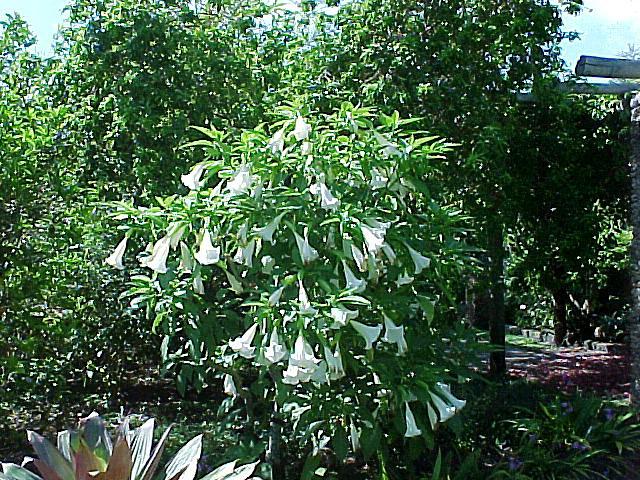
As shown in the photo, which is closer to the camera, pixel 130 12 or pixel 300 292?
pixel 300 292

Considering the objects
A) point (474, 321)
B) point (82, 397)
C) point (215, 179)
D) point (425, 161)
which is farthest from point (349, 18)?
point (474, 321)

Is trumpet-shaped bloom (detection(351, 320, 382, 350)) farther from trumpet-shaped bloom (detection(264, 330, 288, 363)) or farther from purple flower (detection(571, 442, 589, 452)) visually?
purple flower (detection(571, 442, 589, 452))

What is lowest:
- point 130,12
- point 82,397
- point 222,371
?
point 82,397

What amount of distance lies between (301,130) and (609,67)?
356 cm

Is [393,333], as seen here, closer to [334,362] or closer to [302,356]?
[334,362]

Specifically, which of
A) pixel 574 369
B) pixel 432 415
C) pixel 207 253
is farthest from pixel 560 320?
pixel 207 253

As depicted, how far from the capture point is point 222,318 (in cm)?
440

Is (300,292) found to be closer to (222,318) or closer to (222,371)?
(222,318)

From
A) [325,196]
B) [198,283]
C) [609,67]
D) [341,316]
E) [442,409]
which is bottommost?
[442,409]

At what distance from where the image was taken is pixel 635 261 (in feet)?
22.7

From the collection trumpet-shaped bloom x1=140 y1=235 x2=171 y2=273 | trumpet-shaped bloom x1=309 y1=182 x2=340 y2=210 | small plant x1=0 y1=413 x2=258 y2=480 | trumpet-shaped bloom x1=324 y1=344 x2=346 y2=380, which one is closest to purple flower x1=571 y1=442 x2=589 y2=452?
trumpet-shaped bloom x1=324 y1=344 x2=346 y2=380

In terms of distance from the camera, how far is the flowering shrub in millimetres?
3793

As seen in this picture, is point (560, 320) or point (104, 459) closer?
point (104, 459)

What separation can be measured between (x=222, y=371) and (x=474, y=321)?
6921mm
